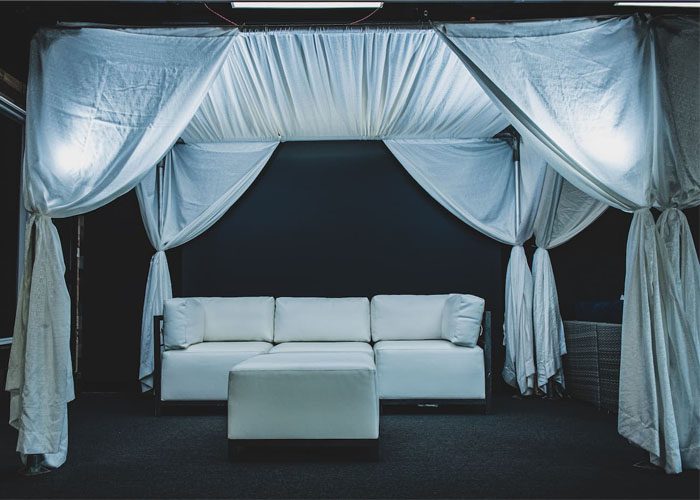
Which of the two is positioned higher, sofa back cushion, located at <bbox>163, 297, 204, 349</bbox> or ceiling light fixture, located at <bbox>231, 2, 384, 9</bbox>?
ceiling light fixture, located at <bbox>231, 2, 384, 9</bbox>

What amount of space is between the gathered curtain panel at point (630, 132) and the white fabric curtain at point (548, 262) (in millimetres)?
1948

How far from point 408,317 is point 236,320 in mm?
1574

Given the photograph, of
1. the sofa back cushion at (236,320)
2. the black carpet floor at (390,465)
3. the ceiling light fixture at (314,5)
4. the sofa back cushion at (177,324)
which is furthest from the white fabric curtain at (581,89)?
the sofa back cushion at (236,320)

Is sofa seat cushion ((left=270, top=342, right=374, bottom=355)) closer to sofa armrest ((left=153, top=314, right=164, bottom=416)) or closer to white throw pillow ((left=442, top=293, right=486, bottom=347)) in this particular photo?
white throw pillow ((left=442, top=293, right=486, bottom=347))

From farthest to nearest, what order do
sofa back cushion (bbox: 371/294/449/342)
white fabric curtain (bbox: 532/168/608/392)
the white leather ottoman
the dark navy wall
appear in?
the dark navy wall, sofa back cushion (bbox: 371/294/449/342), white fabric curtain (bbox: 532/168/608/392), the white leather ottoman

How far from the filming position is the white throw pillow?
5266mm

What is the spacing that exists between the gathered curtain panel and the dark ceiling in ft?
1.02

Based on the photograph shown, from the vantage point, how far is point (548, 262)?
19.1 ft

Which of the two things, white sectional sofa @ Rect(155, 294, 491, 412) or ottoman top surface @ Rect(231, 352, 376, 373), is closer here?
ottoman top surface @ Rect(231, 352, 376, 373)

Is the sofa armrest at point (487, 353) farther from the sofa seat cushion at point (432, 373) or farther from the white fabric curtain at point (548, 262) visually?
the white fabric curtain at point (548, 262)

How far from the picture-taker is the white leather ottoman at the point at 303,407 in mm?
3678

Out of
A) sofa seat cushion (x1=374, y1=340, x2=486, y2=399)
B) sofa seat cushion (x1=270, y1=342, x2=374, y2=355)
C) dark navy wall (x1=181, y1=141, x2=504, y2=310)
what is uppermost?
dark navy wall (x1=181, y1=141, x2=504, y2=310)

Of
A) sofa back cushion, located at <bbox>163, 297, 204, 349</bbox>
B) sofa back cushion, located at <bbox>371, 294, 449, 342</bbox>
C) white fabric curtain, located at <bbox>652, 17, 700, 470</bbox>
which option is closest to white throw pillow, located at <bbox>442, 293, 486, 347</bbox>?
sofa back cushion, located at <bbox>371, 294, 449, 342</bbox>

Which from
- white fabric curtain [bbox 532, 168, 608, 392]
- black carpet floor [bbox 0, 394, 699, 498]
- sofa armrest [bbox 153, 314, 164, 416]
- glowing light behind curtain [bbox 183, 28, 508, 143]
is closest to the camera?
black carpet floor [bbox 0, 394, 699, 498]
